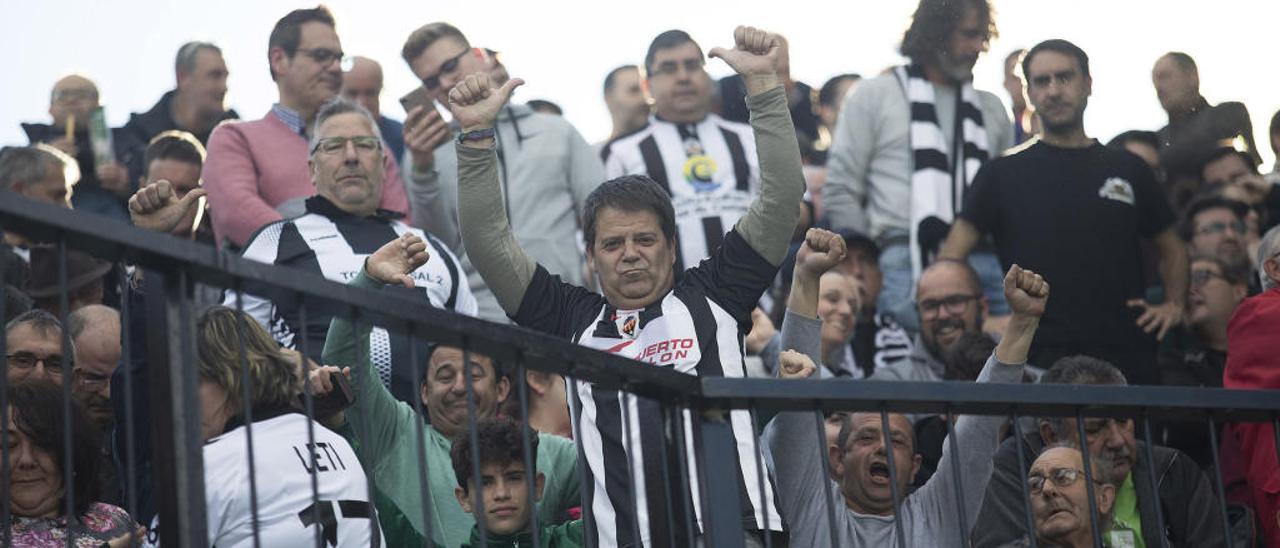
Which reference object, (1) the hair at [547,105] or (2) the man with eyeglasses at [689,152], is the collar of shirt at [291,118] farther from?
(1) the hair at [547,105]

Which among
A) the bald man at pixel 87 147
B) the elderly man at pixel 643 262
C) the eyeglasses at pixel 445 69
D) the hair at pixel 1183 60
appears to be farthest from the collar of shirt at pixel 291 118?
the hair at pixel 1183 60

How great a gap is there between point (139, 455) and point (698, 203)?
4118 millimetres

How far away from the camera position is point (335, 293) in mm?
4383

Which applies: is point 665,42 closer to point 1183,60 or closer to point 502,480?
point 1183,60

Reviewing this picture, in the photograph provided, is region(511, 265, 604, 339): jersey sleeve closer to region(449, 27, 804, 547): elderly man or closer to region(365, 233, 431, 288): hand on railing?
region(449, 27, 804, 547): elderly man

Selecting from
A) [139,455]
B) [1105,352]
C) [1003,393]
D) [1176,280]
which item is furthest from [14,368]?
[1176,280]

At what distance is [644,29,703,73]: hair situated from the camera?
10.3 meters

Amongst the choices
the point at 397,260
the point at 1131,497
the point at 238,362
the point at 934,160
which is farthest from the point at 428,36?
the point at 1131,497

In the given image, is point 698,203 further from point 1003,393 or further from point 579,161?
point 1003,393

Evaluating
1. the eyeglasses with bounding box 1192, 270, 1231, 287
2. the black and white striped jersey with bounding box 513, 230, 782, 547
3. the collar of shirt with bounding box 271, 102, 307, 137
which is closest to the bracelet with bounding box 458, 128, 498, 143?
the black and white striped jersey with bounding box 513, 230, 782, 547

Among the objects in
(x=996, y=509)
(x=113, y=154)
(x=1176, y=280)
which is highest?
(x=113, y=154)

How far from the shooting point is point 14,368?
6809 mm

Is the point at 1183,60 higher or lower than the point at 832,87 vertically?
lower

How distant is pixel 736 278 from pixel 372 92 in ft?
17.3
